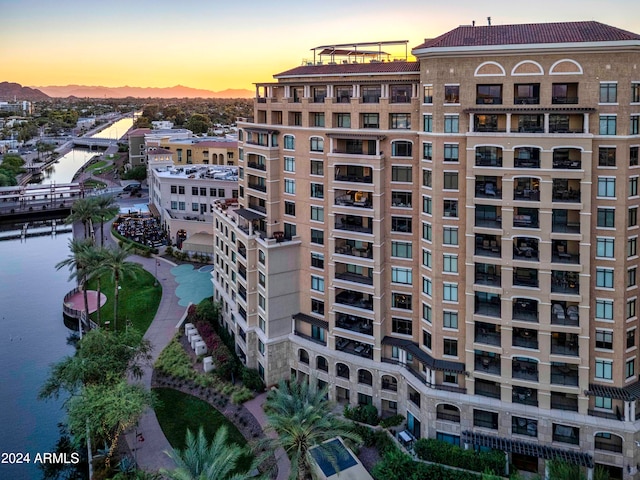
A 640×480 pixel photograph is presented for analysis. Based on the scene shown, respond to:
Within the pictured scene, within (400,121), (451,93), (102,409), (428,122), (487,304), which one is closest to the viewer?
(102,409)

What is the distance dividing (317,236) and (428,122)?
1476cm

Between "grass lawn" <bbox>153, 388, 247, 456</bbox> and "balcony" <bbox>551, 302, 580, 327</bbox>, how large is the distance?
26937 mm

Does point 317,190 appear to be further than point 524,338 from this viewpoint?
Yes

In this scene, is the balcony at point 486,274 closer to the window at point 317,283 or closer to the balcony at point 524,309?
the balcony at point 524,309

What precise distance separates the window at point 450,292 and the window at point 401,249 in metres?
4.78

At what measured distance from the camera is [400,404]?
46.6m

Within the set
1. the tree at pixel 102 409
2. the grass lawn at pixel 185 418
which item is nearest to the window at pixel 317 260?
the grass lawn at pixel 185 418

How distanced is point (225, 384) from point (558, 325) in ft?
102

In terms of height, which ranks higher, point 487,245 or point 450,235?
point 450,235

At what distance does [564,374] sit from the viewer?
133ft

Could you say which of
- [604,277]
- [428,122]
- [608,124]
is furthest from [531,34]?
[604,277]

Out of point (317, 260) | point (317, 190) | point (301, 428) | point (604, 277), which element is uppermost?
point (317, 190)

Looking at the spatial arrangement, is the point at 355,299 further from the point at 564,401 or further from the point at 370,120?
the point at 564,401

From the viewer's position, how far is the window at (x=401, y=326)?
47547 mm
